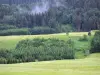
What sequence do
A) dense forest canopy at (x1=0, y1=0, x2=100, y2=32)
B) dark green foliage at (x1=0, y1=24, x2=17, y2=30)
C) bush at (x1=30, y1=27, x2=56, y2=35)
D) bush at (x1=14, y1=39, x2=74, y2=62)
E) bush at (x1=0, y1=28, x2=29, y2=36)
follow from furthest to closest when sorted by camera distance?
dense forest canopy at (x1=0, y1=0, x2=100, y2=32), dark green foliage at (x1=0, y1=24, x2=17, y2=30), bush at (x1=30, y1=27, x2=56, y2=35), bush at (x1=0, y1=28, x2=29, y2=36), bush at (x1=14, y1=39, x2=74, y2=62)

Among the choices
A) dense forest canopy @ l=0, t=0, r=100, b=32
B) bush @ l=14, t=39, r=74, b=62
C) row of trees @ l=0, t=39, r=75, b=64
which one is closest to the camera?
row of trees @ l=0, t=39, r=75, b=64

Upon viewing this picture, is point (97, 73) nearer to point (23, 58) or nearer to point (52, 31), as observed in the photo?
point (23, 58)

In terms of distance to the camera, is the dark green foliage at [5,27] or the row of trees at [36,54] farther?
the dark green foliage at [5,27]

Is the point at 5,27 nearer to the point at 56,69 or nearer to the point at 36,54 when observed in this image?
the point at 36,54

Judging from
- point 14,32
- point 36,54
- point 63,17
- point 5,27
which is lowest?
point 14,32

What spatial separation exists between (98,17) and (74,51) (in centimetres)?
6068

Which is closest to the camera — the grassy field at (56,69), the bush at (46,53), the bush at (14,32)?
the grassy field at (56,69)

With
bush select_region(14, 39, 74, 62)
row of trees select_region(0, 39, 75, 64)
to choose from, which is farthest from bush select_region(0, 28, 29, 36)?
row of trees select_region(0, 39, 75, 64)

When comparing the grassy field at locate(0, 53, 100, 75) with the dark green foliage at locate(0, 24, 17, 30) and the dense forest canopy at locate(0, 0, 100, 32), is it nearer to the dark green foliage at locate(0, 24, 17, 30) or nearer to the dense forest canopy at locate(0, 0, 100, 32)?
the dense forest canopy at locate(0, 0, 100, 32)

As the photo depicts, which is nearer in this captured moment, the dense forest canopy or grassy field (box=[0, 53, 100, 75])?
grassy field (box=[0, 53, 100, 75])

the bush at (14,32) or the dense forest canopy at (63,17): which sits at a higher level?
the dense forest canopy at (63,17)

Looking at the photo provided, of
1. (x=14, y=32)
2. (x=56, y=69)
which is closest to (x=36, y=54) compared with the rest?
(x=56, y=69)

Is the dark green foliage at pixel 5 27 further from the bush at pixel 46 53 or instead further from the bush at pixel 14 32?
the bush at pixel 46 53

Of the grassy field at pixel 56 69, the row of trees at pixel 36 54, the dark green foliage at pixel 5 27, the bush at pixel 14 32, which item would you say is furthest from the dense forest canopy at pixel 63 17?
the grassy field at pixel 56 69
